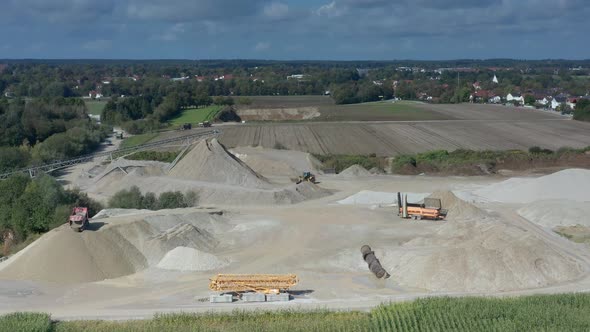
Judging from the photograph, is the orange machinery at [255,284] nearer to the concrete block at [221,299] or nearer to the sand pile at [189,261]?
the concrete block at [221,299]

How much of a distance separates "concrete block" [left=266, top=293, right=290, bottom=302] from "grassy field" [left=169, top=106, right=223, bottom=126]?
246ft

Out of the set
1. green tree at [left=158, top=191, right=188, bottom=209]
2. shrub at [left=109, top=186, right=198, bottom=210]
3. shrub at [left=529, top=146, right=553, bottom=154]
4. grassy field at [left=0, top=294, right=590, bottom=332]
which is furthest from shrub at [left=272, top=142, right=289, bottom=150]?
grassy field at [left=0, top=294, right=590, bottom=332]

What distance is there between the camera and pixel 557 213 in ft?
143

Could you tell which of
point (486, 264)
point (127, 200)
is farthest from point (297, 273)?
point (127, 200)

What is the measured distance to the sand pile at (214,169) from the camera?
2108 inches

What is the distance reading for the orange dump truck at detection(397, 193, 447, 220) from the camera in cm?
4397

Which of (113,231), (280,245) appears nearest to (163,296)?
(113,231)

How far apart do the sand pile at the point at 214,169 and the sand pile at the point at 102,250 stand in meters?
14.3

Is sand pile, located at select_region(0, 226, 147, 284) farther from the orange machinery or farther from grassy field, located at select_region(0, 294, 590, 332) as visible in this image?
the orange machinery

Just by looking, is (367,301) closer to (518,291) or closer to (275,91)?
(518,291)

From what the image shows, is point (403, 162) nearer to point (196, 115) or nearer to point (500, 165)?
point (500, 165)

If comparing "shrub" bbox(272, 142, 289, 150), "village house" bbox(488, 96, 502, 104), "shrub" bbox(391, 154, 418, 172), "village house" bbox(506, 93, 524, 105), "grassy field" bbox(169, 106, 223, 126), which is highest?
"shrub" bbox(391, 154, 418, 172)

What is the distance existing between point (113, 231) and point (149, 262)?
2774mm

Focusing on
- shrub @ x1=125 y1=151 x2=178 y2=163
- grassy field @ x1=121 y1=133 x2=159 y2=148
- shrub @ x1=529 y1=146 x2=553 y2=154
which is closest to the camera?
shrub @ x1=125 y1=151 x2=178 y2=163
